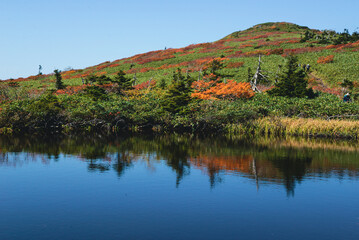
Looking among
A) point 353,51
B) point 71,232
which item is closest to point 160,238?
point 71,232

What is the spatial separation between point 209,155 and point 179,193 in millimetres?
7650

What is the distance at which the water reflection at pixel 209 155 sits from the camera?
1552cm

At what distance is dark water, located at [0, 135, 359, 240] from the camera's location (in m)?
9.14

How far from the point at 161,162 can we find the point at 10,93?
1052 inches

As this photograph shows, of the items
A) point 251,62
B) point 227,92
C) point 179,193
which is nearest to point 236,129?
point 227,92

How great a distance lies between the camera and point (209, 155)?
65.2ft

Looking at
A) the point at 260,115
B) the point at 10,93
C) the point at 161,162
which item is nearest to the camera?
the point at 161,162

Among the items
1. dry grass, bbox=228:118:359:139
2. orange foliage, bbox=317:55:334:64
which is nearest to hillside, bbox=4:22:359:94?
orange foliage, bbox=317:55:334:64

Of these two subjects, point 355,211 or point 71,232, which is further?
point 355,211

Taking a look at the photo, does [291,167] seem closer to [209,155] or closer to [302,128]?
[209,155]

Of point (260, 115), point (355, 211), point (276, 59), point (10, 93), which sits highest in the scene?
point (276, 59)

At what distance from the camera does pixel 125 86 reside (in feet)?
141

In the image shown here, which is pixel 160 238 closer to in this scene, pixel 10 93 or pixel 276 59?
pixel 10 93

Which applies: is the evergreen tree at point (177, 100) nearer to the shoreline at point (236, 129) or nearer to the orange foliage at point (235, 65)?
the shoreline at point (236, 129)
